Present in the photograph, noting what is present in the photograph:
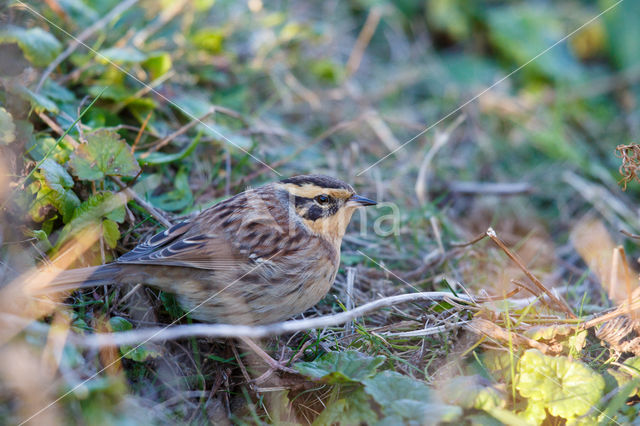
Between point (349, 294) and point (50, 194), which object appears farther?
point (349, 294)

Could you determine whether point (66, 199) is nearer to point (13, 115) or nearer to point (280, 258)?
point (13, 115)

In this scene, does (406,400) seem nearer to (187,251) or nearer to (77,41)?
(187,251)

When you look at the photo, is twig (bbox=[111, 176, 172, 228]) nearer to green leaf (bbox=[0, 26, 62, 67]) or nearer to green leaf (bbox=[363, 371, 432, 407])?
green leaf (bbox=[0, 26, 62, 67])

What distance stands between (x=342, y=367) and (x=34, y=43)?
137 inches

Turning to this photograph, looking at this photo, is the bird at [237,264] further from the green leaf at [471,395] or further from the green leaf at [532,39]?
the green leaf at [532,39]

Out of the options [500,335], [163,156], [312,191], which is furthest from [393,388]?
[163,156]

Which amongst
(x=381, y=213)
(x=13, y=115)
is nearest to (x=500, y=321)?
(x=381, y=213)

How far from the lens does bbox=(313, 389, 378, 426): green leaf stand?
9.91ft

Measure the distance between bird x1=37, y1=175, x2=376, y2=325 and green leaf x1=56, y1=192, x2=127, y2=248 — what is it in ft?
0.94

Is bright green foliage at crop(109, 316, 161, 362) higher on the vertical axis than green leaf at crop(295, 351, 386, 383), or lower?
higher

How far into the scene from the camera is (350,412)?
308 cm

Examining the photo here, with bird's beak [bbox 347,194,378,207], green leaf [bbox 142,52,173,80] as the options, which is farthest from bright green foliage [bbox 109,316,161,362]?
green leaf [bbox 142,52,173,80]

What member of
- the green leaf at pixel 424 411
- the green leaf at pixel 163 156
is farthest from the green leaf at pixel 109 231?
the green leaf at pixel 424 411

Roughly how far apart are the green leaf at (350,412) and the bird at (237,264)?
752 mm
